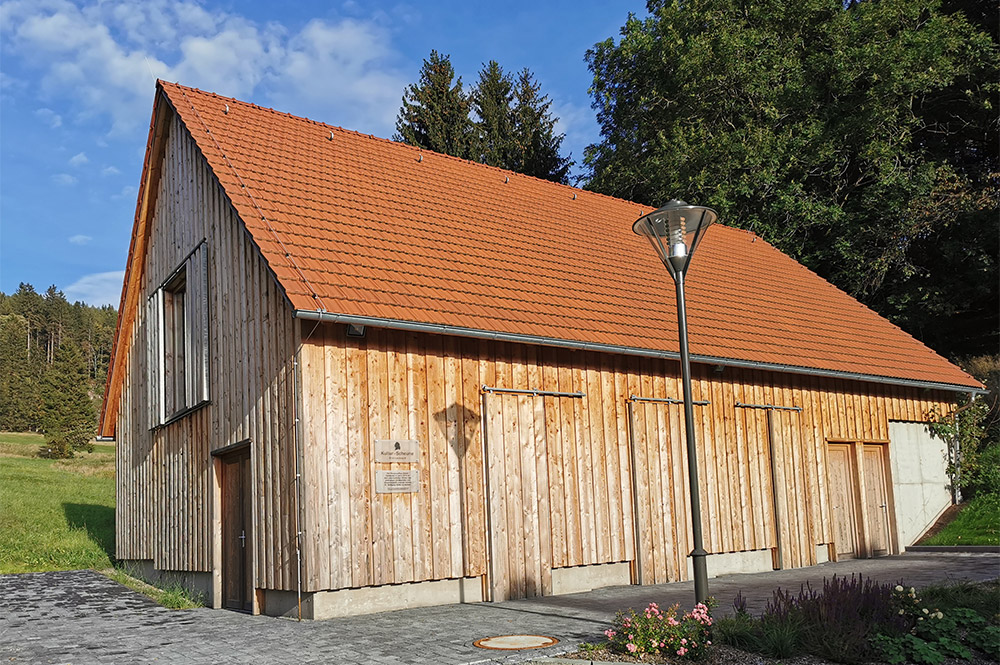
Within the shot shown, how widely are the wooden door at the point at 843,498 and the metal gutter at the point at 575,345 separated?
1418 mm

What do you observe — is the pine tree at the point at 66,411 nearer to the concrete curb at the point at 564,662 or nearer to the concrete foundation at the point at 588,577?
the concrete foundation at the point at 588,577

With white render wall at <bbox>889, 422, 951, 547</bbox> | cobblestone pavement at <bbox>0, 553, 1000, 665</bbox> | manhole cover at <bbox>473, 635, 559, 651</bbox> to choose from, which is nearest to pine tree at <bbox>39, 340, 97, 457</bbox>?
cobblestone pavement at <bbox>0, 553, 1000, 665</bbox>

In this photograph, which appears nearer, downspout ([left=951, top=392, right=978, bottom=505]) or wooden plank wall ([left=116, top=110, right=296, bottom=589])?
wooden plank wall ([left=116, top=110, right=296, bottom=589])

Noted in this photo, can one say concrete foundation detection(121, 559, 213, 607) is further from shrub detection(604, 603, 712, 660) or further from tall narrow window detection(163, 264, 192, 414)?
shrub detection(604, 603, 712, 660)

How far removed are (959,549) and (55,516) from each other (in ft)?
65.4

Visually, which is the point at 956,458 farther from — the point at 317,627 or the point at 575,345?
the point at 317,627

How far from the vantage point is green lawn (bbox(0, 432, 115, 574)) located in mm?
17656

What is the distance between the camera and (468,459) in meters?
11.3

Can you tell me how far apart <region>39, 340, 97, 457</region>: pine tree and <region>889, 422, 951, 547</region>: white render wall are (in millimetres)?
35309

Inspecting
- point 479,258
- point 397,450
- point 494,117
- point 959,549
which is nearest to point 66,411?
point 494,117

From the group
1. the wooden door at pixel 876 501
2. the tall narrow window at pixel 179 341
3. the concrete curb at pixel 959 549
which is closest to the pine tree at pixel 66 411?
the tall narrow window at pixel 179 341

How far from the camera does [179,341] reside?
14.4 metres

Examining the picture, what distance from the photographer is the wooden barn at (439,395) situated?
10430mm

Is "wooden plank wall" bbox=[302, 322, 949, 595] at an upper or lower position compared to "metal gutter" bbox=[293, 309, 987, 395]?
lower
